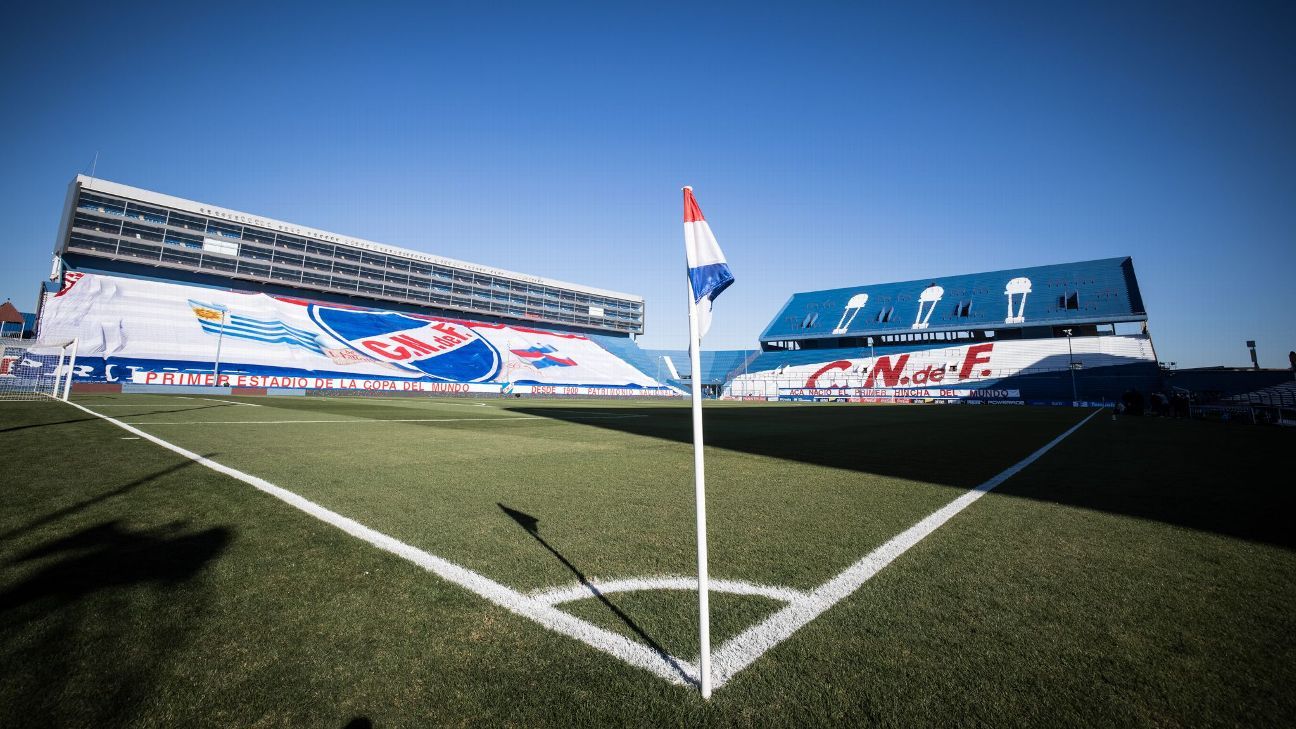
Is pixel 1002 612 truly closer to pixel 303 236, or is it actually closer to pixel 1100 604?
pixel 1100 604

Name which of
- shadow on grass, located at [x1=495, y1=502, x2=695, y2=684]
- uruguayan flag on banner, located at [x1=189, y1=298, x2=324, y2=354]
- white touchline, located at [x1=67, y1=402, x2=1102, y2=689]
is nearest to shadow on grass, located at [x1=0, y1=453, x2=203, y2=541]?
white touchline, located at [x1=67, y1=402, x2=1102, y2=689]

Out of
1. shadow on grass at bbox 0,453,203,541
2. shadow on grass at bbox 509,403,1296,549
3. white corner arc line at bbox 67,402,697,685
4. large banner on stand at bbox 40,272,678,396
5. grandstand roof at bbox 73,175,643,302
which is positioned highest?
grandstand roof at bbox 73,175,643,302

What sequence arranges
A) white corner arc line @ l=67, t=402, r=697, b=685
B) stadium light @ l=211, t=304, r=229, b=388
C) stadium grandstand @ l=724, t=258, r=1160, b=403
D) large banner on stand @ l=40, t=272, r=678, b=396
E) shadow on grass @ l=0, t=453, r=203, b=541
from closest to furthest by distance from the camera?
white corner arc line @ l=67, t=402, r=697, b=685, shadow on grass @ l=0, t=453, r=203, b=541, stadium light @ l=211, t=304, r=229, b=388, large banner on stand @ l=40, t=272, r=678, b=396, stadium grandstand @ l=724, t=258, r=1160, b=403

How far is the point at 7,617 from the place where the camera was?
6.97 ft

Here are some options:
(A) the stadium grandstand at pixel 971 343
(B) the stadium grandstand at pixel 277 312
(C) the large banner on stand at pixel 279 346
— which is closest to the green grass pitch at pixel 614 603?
(C) the large banner on stand at pixel 279 346

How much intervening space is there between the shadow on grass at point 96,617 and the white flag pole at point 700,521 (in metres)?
1.83

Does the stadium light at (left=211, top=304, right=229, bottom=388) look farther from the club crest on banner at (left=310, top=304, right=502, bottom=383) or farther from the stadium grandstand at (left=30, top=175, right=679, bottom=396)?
the club crest on banner at (left=310, top=304, right=502, bottom=383)

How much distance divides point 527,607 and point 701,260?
1.89 meters

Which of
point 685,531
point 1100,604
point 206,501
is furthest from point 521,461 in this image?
point 1100,604

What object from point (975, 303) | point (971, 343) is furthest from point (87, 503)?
point (975, 303)

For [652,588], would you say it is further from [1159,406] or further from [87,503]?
[1159,406]

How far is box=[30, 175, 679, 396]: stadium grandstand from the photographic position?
36094 millimetres

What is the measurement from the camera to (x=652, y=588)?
2.67 m

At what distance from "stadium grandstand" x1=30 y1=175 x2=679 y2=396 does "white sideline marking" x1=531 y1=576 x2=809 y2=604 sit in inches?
1674
